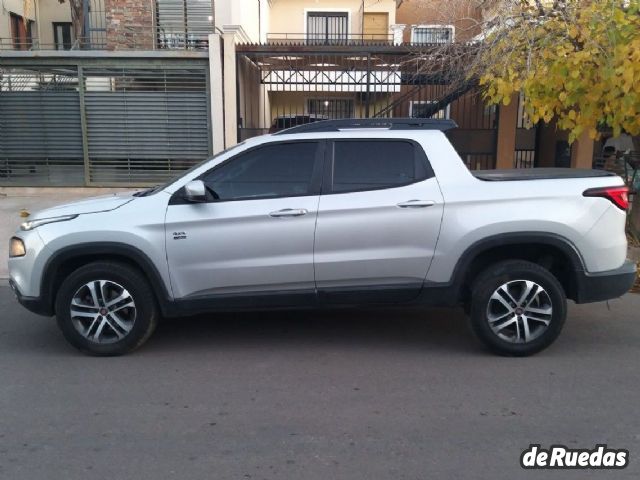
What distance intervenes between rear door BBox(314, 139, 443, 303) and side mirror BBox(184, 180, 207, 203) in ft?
3.06

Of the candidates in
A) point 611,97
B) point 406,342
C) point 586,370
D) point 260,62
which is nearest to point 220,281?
point 406,342

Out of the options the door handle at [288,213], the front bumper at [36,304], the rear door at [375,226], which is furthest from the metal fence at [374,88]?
the front bumper at [36,304]

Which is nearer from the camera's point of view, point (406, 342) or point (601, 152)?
point (406, 342)

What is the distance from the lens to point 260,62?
47.7ft

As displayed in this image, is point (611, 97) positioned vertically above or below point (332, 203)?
above

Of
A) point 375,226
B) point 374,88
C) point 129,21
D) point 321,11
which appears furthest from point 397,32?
point 375,226

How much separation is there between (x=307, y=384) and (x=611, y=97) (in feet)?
15.5

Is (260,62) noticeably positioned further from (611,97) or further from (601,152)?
(611,97)

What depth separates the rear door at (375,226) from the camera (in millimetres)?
4816

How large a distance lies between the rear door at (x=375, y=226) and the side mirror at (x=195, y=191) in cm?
93

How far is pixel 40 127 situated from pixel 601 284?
39.0 feet

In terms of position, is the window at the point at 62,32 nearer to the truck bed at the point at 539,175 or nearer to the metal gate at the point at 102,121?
the metal gate at the point at 102,121

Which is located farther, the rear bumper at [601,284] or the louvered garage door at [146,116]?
the louvered garage door at [146,116]

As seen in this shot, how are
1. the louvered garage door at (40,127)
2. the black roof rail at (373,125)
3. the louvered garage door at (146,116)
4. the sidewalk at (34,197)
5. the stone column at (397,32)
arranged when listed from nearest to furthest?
the black roof rail at (373,125) < the sidewalk at (34,197) < the louvered garage door at (146,116) < the louvered garage door at (40,127) < the stone column at (397,32)
